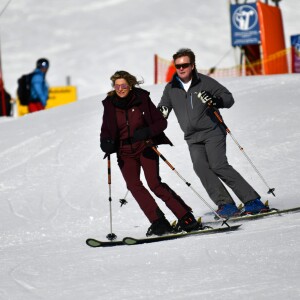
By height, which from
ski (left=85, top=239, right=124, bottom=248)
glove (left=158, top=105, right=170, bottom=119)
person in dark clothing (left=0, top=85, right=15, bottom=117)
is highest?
glove (left=158, top=105, right=170, bottom=119)

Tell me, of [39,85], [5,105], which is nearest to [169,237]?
[39,85]

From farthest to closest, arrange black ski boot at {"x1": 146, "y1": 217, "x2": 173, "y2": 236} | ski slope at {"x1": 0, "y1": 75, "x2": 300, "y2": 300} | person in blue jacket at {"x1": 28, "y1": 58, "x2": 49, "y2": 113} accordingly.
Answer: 1. person in blue jacket at {"x1": 28, "y1": 58, "x2": 49, "y2": 113}
2. black ski boot at {"x1": 146, "y1": 217, "x2": 173, "y2": 236}
3. ski slope at {"x1": 0, "y1": 75, "x2": 300, "y2": 300}

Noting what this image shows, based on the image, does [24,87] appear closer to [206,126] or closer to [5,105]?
[5,105]

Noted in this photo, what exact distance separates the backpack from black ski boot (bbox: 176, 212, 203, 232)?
7.90 m

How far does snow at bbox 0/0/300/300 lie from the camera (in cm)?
508

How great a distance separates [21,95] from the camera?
14523 millimetres

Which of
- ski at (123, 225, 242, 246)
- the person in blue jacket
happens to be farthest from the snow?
the person in blue jacket

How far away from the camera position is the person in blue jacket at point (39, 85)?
45.6 feet

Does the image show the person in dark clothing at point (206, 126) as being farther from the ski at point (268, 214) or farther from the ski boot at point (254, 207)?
the ski at point (268, 214)

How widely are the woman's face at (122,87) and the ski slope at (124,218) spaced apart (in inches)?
44.1

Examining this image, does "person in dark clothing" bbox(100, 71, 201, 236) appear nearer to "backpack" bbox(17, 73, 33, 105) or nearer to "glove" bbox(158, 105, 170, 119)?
"glove" bbox(158, 105, 170, 119)

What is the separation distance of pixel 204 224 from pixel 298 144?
11.5 ft

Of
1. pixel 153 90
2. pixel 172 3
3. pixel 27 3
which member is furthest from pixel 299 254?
pixel 27 3

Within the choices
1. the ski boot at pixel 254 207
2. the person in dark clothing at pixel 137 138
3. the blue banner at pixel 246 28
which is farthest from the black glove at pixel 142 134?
the blue banner at pixel 246 28
